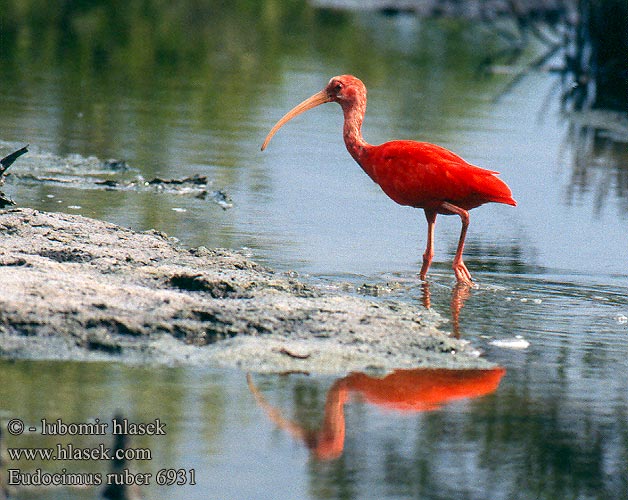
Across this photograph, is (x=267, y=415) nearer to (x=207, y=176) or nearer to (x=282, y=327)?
(x=282, y=327)

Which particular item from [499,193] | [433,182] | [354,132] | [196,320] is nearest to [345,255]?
[354,132]

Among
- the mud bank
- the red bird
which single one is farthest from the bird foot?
the mud bank

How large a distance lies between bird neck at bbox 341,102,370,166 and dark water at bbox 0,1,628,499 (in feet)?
2.16

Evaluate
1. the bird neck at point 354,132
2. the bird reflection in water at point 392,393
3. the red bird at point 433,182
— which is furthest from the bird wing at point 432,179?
the bird reflection in water at point 392,393

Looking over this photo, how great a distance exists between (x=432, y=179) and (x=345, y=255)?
0.90 meters

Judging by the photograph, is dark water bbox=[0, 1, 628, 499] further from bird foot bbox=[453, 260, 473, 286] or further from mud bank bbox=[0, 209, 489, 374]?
mud bank bbox=[0, 209, 489, 374]

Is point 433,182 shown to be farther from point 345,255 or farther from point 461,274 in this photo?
point 345,255

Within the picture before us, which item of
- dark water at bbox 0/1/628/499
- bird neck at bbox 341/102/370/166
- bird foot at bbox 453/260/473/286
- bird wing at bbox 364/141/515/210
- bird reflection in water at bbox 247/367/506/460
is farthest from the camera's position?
bird neck at bbox 341/102/370/166

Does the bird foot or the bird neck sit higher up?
the bird neck

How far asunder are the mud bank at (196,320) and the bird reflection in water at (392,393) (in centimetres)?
13

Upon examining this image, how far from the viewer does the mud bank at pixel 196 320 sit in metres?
6.52

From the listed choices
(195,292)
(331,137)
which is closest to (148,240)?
(195,292)

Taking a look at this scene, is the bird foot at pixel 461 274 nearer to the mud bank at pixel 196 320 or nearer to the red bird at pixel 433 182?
the red bird at pixel 433 182

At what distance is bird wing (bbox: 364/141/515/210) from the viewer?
888 cm
